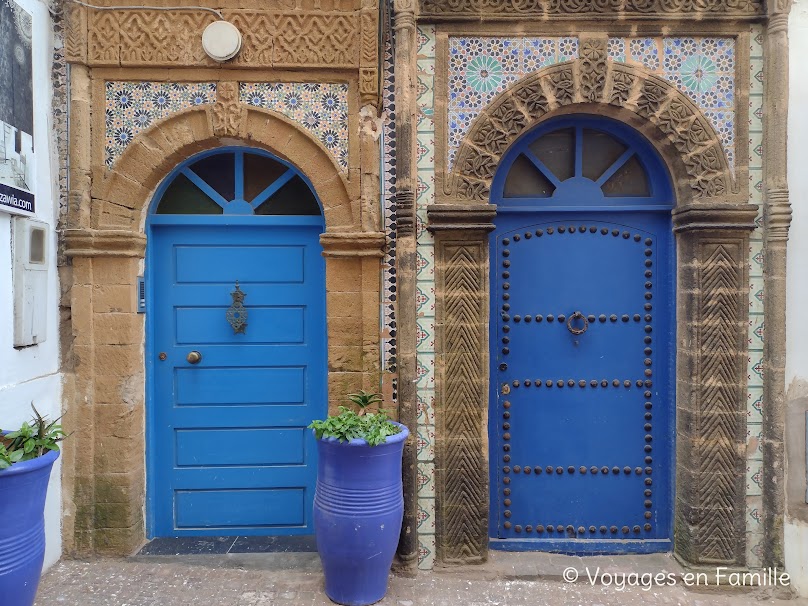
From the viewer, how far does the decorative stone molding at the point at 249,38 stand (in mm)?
3619

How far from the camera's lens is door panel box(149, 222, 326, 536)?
3.86 metres

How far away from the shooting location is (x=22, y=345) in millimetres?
3287

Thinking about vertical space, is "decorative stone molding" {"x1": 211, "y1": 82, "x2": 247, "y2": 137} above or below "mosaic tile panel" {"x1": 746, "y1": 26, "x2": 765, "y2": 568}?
above

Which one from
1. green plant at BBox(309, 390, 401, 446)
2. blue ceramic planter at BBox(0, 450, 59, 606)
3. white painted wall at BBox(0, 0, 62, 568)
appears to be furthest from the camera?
white painted wall at BBox(0, 0, 62, 568)

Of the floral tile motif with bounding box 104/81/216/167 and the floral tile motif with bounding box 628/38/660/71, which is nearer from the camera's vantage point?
the floral tile motif with bounding box 628/38/660/71

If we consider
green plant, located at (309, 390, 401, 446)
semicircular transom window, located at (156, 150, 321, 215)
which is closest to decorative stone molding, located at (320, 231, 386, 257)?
semicircular transom window, located at (156, 150, 321, 215)

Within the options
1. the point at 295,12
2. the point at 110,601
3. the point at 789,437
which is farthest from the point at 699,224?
the point at 110,601

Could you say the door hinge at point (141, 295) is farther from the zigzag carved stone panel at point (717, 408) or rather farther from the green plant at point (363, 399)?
the zigzag carved stone panel at point (717, 408)

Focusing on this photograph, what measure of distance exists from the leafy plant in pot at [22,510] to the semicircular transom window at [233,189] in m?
1.79

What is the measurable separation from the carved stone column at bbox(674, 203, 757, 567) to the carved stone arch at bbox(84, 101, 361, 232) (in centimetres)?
214

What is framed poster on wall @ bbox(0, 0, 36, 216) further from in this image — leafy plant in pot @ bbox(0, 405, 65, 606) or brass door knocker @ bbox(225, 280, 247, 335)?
leafy plant in pot @ bbox(0, 405, 65, 606)

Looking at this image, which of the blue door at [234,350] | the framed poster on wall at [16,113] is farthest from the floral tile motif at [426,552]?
the framed poster on wall at [16,113]

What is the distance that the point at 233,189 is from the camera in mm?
3889

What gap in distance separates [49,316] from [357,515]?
2.27 meters
